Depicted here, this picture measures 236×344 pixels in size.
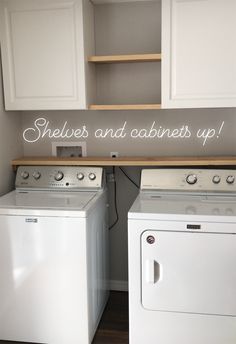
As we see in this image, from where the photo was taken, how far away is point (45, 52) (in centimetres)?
256

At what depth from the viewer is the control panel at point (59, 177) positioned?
8.87 feet

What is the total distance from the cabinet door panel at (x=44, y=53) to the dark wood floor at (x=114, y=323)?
1.53m

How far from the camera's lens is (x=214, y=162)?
101 inches

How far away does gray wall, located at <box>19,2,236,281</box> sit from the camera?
9.12 ft

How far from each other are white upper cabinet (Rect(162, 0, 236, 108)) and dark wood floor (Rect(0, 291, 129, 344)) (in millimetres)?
1566

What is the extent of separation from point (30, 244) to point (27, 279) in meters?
0.23

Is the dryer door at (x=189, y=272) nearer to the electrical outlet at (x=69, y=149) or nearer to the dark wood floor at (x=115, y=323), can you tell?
the dark wood floor at (x=115, y=323)

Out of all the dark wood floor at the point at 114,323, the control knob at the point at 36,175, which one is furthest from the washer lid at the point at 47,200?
the dark wood floor at the point at 114,323

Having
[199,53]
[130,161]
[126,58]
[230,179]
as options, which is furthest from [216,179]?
[126,58]

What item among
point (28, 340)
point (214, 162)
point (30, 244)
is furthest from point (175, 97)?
point (28, 340)

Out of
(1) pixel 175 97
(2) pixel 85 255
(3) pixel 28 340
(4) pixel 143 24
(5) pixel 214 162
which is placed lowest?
(3) pixel 28 340

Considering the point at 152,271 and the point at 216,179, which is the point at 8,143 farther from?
the point at 216,179

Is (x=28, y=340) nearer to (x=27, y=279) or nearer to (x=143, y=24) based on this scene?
(x=27, y=279)

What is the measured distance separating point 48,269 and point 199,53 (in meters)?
1.65
